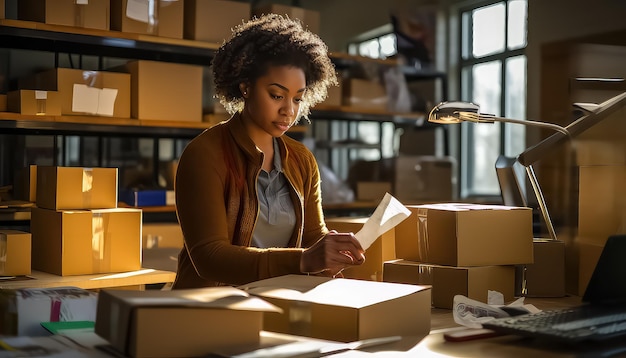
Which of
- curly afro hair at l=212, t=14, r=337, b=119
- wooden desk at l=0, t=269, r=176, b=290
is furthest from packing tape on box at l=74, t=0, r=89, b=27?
curly afro hair at l=212, t=14, r=337, b=119

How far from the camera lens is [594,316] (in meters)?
1.25

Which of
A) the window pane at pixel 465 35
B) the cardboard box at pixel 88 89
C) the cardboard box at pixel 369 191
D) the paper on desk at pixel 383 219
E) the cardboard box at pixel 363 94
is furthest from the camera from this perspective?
the window pane at pixel 465 35

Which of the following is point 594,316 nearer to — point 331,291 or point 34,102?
point 331,291

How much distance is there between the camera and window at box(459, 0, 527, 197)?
18.2ft

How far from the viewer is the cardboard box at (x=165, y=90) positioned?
3709 mm

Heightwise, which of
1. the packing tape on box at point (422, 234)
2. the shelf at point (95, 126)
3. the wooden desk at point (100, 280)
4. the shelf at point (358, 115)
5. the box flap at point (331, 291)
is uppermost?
the shelf at point (358, 115)

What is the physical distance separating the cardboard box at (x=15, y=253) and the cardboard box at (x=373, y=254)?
4.39 feet

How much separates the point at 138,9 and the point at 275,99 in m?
2.04

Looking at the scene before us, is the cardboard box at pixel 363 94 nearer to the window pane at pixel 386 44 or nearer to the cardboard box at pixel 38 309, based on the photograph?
the window pane at pixel 386 44

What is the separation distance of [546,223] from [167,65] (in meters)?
2.42

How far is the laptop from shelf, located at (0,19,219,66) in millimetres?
2876

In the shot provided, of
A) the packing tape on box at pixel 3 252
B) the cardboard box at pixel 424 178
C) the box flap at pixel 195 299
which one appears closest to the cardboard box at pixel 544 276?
the box flap at pixel 195 299

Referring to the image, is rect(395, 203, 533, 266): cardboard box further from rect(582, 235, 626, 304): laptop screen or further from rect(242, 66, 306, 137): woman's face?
rect(242, 66, 306, 137): woman's face

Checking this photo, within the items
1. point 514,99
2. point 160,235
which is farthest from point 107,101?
point 514,99
